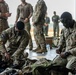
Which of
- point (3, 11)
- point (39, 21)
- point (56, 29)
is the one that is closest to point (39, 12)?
point (39, 21)

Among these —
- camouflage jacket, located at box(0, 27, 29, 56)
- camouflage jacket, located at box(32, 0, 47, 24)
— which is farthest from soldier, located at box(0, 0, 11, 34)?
camouflage jacket, located at box(0, 27, 29, 56)

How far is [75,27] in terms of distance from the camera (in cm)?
530

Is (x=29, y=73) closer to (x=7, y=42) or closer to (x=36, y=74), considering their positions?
(x=36, y=74)

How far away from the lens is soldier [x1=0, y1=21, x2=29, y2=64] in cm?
589

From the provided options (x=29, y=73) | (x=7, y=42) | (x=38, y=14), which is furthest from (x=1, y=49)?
(x=38, y=14)

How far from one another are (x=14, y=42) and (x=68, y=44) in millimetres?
1359

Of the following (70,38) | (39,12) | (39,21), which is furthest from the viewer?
(39,21)

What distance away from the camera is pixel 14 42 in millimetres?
6297

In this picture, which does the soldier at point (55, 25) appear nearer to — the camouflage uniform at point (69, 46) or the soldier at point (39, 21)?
the soldier at point (39, 21)

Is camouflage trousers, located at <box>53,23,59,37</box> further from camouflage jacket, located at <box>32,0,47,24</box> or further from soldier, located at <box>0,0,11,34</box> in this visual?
soldier, located at <box>0,0,11,34</box>

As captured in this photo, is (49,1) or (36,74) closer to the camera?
(36,74)

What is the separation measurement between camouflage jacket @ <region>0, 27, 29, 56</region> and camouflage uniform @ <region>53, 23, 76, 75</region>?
90cm

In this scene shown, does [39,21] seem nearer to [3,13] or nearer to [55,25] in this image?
[3,13]

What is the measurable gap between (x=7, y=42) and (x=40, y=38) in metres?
2.79
